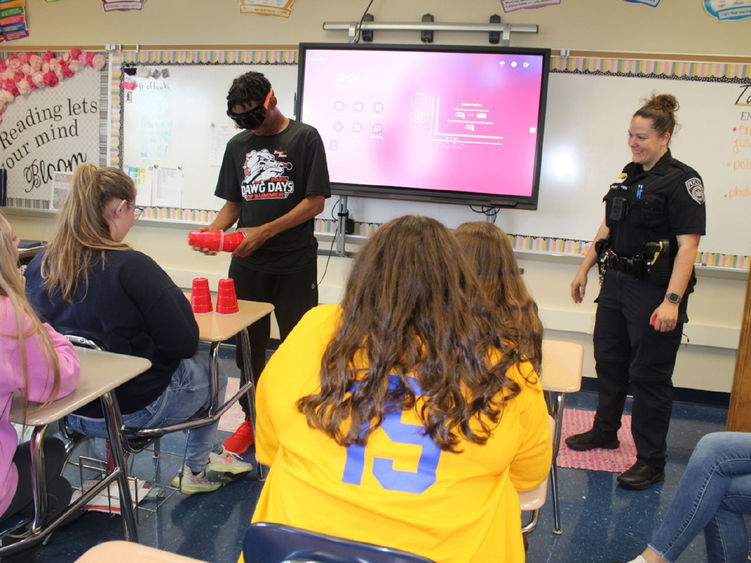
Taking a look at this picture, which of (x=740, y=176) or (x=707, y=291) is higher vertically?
(x=740, y=176)

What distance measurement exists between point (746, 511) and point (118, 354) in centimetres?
175

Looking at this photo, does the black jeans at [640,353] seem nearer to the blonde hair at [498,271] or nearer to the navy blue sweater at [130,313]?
the blonde hair at [498,271]

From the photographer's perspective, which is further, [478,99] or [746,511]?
[478,99]

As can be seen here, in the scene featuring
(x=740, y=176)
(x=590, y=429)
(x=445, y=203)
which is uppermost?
(x=740, y=176)

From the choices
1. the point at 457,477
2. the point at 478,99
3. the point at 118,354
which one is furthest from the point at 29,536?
the point at 478,99

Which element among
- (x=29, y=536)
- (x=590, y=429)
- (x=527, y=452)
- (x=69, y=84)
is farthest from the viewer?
(x=69, y=84)

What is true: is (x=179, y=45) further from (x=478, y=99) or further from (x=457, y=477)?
(x=457, y=477)

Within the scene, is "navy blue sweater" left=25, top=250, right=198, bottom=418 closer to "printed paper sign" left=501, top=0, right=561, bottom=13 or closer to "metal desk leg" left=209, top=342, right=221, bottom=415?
"metal desk leg" left=209, top=342, right=221, bottom=415

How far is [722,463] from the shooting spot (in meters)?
1.67

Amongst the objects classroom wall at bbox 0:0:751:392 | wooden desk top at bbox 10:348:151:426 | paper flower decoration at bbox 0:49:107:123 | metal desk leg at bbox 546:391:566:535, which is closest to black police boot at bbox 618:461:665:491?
metal desk leg at bbox 546:391:566:535

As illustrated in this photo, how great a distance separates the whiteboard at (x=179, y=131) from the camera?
3.81m

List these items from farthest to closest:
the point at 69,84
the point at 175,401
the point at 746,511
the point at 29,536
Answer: the point at 69,84 → the point at 175,401 → the point at 746,511 → the point at 29,536

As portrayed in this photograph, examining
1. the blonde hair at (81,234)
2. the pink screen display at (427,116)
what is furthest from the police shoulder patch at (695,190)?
the blonde hair at (81,234)

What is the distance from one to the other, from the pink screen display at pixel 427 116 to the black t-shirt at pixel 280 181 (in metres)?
0.96
